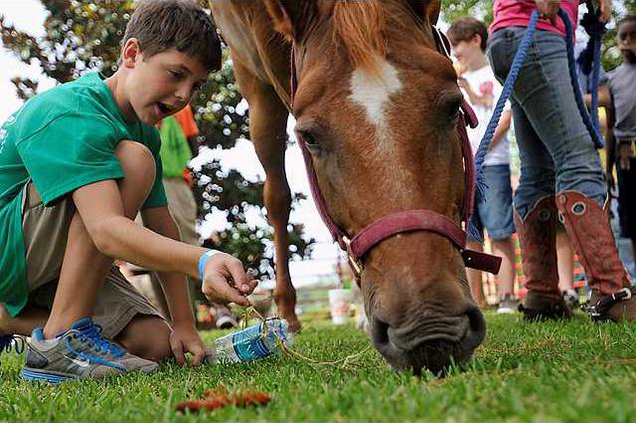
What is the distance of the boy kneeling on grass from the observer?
8.66 feet

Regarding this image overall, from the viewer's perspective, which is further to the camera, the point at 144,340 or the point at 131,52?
the point at 144,340

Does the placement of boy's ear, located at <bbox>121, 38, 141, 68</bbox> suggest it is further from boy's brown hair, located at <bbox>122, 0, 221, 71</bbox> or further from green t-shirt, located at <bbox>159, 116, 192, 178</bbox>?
green t-shirt, located at <bbox>159, 116, 192, 178</bbox>

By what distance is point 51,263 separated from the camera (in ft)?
9.62

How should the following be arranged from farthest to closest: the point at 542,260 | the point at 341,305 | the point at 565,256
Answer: the point at 341,305
the point at 565,256
the point at 542,260

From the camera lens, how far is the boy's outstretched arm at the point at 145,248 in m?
2.04

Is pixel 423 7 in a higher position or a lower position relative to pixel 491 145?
higher

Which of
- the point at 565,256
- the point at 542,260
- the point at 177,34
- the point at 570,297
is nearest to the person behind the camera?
the point at 177,34

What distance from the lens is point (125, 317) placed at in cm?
314

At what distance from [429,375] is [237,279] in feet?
1.93

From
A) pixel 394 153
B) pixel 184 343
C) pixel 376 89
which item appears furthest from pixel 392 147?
pixel 184 343

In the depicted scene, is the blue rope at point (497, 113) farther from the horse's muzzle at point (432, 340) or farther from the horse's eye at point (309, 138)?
the horse's muzzle at point (432, 340)

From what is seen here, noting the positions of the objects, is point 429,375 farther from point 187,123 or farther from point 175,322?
point 187,123

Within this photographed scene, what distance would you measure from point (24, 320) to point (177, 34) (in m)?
1.29

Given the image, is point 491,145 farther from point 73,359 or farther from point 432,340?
point 432,340
